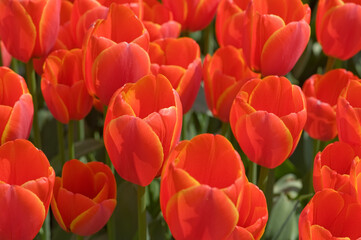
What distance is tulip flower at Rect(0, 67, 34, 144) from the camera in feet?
2.10

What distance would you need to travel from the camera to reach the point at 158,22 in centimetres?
91

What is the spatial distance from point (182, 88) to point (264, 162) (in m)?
0.13

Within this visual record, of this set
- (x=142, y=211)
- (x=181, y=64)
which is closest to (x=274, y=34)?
(x=181, y=64)

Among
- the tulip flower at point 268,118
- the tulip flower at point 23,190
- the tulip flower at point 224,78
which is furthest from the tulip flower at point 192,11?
the tulip flower at point 23,190

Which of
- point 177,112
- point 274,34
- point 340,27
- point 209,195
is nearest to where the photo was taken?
point 209,195

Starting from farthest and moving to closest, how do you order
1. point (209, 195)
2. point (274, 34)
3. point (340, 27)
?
point (340, 27) → point (274, 34) → point (209, 195)

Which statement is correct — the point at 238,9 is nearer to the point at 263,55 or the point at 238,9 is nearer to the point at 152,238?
the point at 263,55

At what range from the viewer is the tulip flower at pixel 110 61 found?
66cm

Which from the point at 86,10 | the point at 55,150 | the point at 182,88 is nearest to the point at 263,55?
the point at 182,88

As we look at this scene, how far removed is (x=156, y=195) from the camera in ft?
3.14

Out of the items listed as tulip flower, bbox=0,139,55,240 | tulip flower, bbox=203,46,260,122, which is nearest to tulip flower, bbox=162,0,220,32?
tulip flower, bbox=203,46,260,122

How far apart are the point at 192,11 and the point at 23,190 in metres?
0.46

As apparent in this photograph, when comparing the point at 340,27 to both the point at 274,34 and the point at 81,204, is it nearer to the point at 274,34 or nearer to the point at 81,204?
the point at 274,34

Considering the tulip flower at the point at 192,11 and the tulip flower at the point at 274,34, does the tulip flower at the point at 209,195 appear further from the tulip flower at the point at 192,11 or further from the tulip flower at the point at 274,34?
the tulip flower at the point at 192,11
